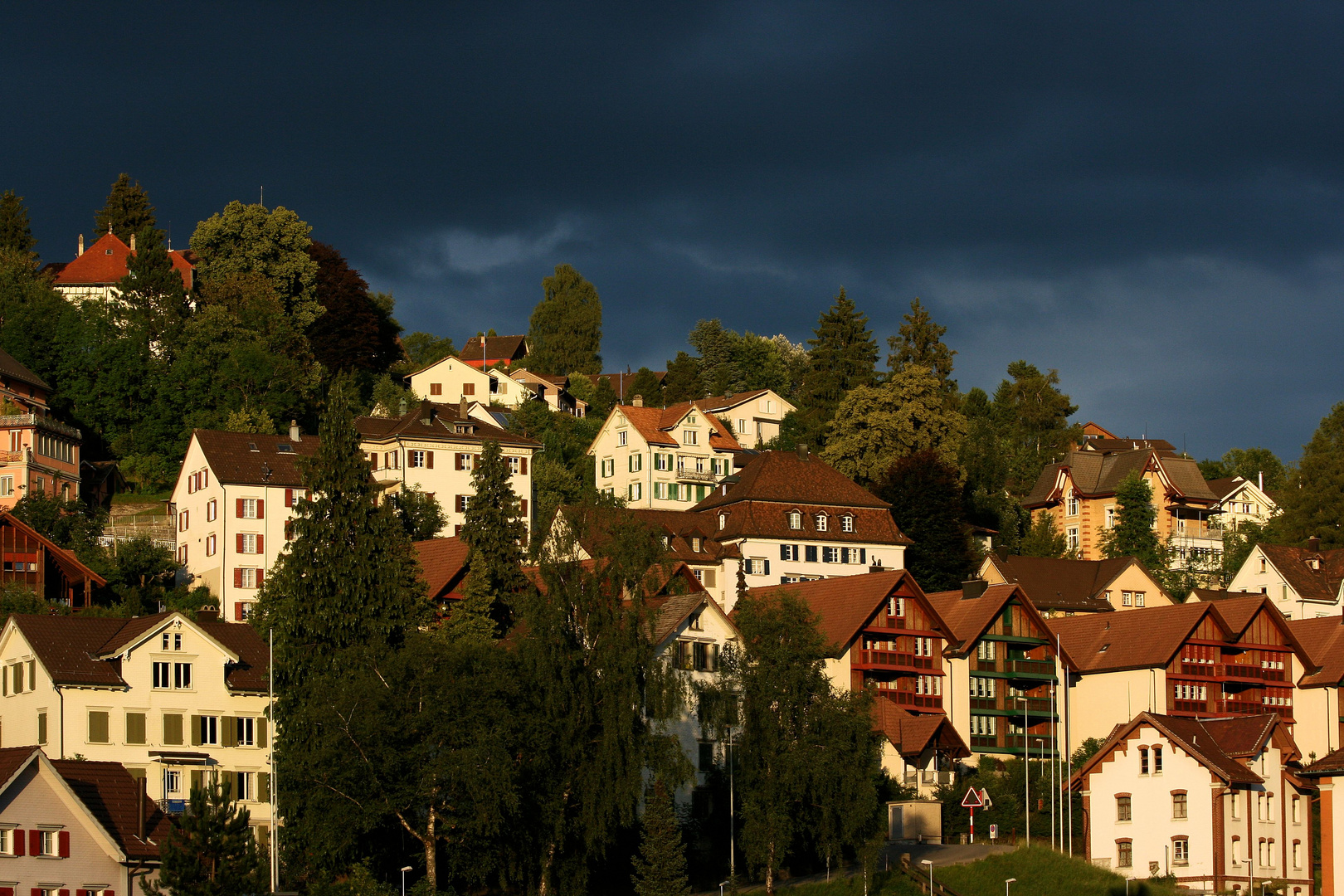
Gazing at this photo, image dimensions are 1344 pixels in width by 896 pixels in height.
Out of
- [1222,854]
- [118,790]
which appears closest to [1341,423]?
[1222,854]

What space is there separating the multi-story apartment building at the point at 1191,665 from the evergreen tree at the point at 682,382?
74446 mm

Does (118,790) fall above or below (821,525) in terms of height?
below

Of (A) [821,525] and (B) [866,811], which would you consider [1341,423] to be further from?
(B) [866,811]

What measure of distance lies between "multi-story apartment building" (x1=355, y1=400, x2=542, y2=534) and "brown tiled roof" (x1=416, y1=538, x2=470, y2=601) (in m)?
17.0

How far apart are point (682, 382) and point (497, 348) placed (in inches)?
979

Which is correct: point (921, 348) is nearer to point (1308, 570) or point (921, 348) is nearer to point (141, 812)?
point (1308, 570)

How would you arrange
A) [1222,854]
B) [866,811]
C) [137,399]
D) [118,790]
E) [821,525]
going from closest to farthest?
[118,790]
[866,811]
[1222,854]
[821,525]
[137,399]

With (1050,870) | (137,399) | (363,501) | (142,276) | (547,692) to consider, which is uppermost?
(142,276)

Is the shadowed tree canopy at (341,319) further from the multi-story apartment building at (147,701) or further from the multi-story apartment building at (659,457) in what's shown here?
the multi-story apartment building at (147,701)

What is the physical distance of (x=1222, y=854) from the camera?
68.7m

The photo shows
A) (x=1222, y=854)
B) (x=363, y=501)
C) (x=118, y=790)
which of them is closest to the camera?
(x=118, y=790)

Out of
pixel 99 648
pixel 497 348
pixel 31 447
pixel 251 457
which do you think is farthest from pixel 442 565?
pixel 497 348

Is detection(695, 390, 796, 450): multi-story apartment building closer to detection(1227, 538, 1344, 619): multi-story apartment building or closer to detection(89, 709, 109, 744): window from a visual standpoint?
detection(1227, 538, 1344, 619): multi-story apartment building

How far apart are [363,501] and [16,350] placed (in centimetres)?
5487
